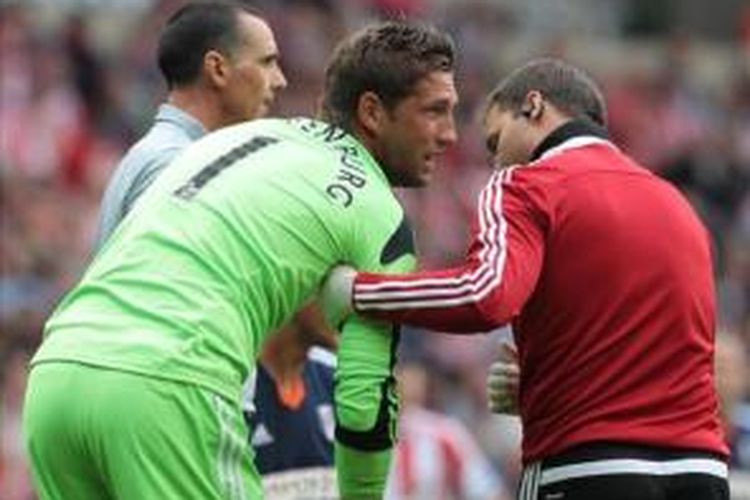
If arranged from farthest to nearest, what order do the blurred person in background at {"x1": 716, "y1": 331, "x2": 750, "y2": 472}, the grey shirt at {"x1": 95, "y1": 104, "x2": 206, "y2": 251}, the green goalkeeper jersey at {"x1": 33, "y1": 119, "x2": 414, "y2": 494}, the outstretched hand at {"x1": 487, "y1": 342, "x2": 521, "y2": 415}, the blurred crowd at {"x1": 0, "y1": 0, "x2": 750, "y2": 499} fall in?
the blurred crowd at {"x1": 0, "y1": 0, "x2": 750, "y2": 499} → the blurred person in background at {"x1": 716, "y1": 331, "x2": 750, "y2": 472} → the grey shirt at {"x1": 95, "y1": 104, "x2": 206, "y2": 251} → the outstretched hand at {"x1": 487, "y1": 342, "x2": 521, "y2": 415} → the green goalkeeper jersey at {"x1": 33, "y1": 119, "x2": 414, "y2": 494}

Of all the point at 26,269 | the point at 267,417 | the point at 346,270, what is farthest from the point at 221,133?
the point at 26,269

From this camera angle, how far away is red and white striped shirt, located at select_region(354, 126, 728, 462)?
762cm

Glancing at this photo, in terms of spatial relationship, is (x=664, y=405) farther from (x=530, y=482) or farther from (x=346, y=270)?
(x=346, y=270)

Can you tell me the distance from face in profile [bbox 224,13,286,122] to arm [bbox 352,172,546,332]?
4.65ft

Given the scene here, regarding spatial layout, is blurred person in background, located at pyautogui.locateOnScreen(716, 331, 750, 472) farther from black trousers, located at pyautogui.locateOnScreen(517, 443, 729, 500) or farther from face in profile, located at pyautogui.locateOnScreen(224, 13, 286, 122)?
black trousers, located at pyautogui.locateOnScreen(517, 443, 729, 500)

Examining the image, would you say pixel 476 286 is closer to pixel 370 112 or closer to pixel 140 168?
pixel 370 112

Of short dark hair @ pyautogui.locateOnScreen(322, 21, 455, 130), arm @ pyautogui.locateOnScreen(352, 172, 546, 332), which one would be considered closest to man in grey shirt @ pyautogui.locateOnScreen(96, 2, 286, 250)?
short dark hair @ pyautogui.locateOnScreen(322, 21, 455, 130)

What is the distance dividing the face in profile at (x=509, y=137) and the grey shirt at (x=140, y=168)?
0.99 metres

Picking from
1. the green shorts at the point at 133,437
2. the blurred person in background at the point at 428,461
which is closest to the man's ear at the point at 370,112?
the green shorts at the point at 133,437

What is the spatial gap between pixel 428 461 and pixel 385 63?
618 cm

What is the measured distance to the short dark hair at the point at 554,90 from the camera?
26.2 ft

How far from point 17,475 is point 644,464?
7085 millimetres

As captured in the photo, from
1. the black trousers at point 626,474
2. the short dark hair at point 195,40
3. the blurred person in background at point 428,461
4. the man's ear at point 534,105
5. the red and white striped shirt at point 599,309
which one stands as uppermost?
the short dark hair at point 195,40

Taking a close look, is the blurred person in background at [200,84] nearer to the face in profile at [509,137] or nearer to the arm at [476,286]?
the face in profile at [509,137]
